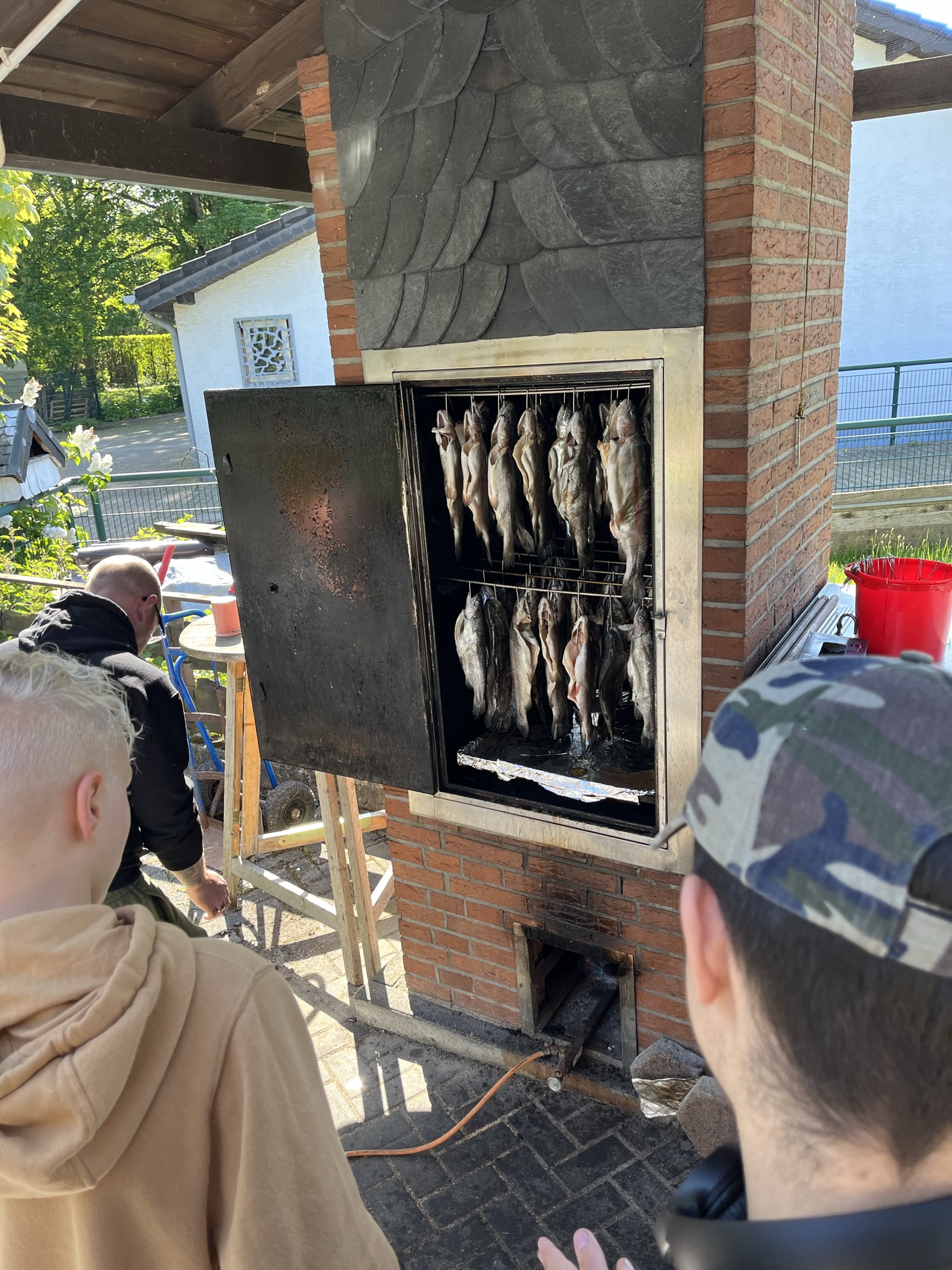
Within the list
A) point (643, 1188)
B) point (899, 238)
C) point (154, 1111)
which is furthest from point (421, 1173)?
point (899, 238)

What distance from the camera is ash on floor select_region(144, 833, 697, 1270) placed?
10.4ft

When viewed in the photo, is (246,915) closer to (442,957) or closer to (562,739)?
(442,957)

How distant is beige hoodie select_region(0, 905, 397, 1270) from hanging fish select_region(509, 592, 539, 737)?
2.10 metres

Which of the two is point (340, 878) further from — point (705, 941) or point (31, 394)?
point (31, 394)

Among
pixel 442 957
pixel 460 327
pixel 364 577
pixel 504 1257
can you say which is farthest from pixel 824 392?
pixel 504 1257

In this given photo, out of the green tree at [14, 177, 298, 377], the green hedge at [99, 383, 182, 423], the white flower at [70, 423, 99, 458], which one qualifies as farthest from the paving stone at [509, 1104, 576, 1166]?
the green hedge at [99, 383, 182, 423]

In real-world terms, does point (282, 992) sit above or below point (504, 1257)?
above

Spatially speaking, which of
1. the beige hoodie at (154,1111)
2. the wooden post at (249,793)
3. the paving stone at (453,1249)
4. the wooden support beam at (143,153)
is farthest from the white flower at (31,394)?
the beige hoodie at (154,1111)

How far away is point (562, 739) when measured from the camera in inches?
149

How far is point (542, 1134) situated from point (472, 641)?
1.99 meters

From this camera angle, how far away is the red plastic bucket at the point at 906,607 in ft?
11.1

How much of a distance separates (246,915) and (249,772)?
845 mm

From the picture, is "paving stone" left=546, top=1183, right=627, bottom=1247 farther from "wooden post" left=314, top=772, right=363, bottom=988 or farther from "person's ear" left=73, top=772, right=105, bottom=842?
"person's ear" left=73, top=772, right=105, bottom=842

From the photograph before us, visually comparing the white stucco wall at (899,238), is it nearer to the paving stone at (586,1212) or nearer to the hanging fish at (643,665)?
the hanging fish at (643,665)
